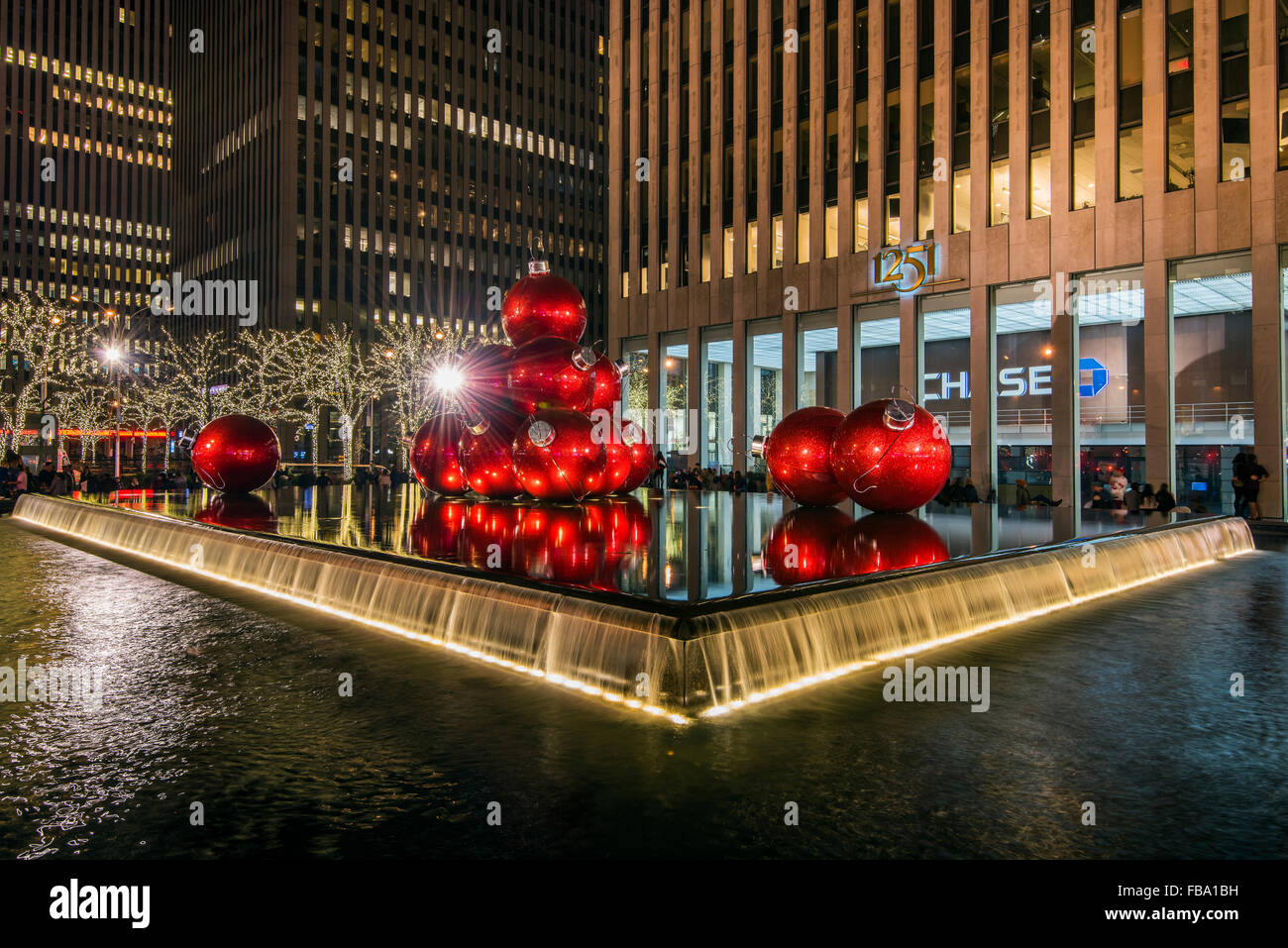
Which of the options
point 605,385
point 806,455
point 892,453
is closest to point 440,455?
point 605,385

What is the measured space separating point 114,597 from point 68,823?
6.51m

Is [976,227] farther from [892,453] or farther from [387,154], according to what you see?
[387,154]

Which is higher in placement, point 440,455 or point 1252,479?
point 440,455

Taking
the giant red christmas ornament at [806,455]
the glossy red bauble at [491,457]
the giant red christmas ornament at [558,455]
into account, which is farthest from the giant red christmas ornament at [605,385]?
the giant red christmas ornament at [806,455]

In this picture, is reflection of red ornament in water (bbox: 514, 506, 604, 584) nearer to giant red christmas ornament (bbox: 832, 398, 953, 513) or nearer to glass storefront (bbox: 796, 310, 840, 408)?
giant red christmas ornament (bbox: 832, 398, 953, 513)

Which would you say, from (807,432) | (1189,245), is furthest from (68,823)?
(1189,245)

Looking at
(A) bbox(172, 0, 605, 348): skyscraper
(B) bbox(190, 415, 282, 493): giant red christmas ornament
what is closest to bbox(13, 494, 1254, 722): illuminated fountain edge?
(B) bbox(190, 415, 282, 493): giant red christmas ornament

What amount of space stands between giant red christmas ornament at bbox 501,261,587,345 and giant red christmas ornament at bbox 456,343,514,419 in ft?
1.23

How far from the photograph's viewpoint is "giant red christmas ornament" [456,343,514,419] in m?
11.6

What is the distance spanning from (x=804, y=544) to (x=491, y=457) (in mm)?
5271

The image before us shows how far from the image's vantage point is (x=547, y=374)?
11.4 metres
